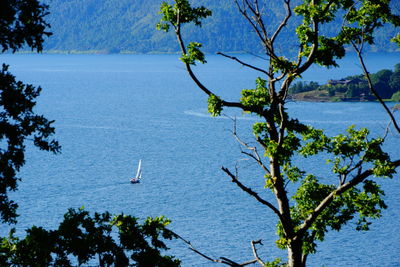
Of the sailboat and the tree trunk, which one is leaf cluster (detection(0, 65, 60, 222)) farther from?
the sailboat

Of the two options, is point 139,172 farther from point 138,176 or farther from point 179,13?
point 179,13

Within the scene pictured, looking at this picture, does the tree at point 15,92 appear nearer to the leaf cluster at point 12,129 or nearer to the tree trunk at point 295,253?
the leaf cluster at point 12,129

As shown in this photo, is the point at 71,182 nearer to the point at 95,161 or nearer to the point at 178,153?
the point at 95,161

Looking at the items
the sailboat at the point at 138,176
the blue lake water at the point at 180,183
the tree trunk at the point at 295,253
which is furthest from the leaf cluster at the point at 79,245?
the sailboat at the point at 138,176

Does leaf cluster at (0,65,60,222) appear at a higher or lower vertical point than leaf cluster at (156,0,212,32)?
lower

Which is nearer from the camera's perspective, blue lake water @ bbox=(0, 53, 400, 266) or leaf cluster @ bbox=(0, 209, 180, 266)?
leaf cluster @ bbox=(0, 209, 180, 266)

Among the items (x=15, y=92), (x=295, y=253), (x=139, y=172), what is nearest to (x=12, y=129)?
(x=15, y=92)

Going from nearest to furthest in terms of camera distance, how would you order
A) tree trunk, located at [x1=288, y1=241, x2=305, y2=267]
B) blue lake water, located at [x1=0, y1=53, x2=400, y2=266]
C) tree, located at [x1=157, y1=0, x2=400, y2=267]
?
tree, located at [x1=157, y1=0, x2=400, y2=267]
tree trunk, located at [x1=288, y1=241, x2=305, y2=267]
blue lake water, located at [x1=0, y1=53, x2=400, y2=266]

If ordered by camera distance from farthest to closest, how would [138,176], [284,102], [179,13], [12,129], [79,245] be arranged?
[138,176] < [179,13] < [284,102] < [79,245] < [12,129]

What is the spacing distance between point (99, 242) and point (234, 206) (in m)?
63.5

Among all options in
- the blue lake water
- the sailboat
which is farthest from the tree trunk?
the sailboat

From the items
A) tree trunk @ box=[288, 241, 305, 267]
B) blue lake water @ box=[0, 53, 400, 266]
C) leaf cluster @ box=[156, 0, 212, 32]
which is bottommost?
blue lake water @ box=[0, 53, 400, 266]

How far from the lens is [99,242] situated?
835 inches

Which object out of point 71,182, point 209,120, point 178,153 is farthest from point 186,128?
point 71,182
